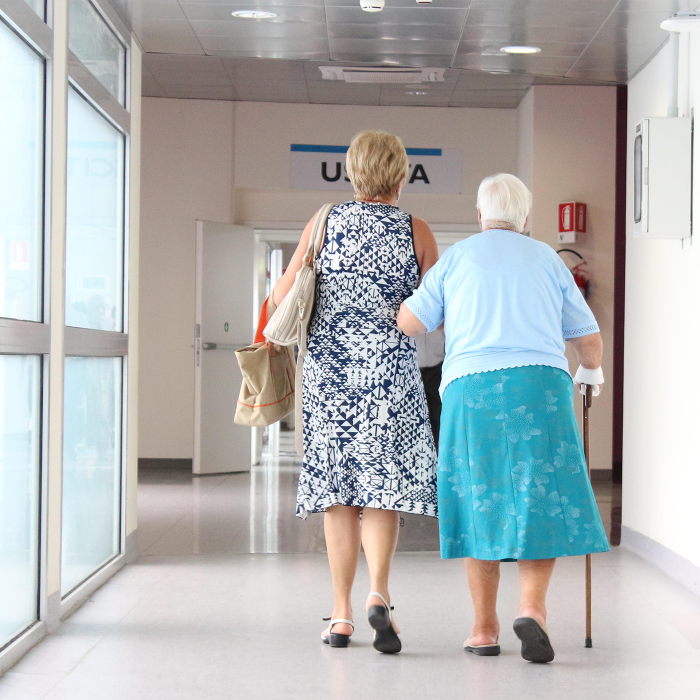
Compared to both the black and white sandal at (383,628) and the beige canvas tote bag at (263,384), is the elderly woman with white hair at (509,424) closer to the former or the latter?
the black and white sandal at (383,628)

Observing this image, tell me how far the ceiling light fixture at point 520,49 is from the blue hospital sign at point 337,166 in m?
3.55

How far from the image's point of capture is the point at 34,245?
2.94 m

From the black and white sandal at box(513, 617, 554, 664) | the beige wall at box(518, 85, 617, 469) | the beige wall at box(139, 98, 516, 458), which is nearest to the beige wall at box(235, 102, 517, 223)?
the beige wall at box(139, 98, 516, 458)

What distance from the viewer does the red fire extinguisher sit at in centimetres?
718

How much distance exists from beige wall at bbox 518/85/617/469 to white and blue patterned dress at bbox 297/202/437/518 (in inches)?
185

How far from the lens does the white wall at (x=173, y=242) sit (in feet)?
26.9

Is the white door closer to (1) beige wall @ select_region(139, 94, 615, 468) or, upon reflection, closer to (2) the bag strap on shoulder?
(1) beige wall @ select_region(139, 94, 615, 468)

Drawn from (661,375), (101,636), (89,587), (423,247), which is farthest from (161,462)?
(423,247)

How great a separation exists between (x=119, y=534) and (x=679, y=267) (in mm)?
2825

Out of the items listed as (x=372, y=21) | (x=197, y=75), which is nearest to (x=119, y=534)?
(x=372, y=21)

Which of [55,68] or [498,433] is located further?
[55,68]

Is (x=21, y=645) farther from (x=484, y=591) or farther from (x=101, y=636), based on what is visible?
(x=484, y=591)

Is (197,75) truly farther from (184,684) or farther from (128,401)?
(184,684)

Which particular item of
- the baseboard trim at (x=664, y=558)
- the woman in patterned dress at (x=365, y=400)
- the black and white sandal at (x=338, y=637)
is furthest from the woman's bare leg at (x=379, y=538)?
the baseboard trim at (x=664, y=558)
